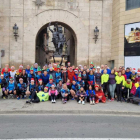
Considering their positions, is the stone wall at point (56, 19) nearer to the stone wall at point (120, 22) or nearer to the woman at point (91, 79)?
the stone wall at point (120, 22)

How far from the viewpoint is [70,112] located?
21.9 feet

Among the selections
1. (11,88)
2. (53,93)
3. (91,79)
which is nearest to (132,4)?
(91,79)

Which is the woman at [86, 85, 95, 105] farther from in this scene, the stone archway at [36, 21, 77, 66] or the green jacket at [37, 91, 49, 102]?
the stone archway at [36, 21, 77, 66]

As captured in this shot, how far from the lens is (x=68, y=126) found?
16.8 ft

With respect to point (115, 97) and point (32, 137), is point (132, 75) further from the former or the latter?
point (32, 137)

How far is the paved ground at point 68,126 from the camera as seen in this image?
14.7ft

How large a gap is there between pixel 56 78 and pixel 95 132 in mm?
4945

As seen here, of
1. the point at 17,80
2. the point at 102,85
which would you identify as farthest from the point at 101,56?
the point at 17,80

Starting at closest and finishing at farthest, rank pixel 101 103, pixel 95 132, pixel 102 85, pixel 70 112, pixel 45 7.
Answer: pixel 95 132, pixel 70 112, pixel 101 103, pixel 102 85, pixel 45 7

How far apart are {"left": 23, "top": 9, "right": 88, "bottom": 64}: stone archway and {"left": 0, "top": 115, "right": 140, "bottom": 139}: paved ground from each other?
8.49 meters

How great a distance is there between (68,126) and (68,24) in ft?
35.2

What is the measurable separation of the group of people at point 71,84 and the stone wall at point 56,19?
5.06 m

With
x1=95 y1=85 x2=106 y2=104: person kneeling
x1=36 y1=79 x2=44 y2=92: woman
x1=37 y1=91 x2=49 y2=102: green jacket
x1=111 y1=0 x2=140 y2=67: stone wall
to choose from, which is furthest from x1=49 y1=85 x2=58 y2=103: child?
x1=111 y1=0 x2=140 y2=67: stone wall

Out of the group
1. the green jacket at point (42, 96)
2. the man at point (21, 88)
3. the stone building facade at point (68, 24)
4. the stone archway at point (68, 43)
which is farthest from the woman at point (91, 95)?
the stone archway at point (68, 43)
